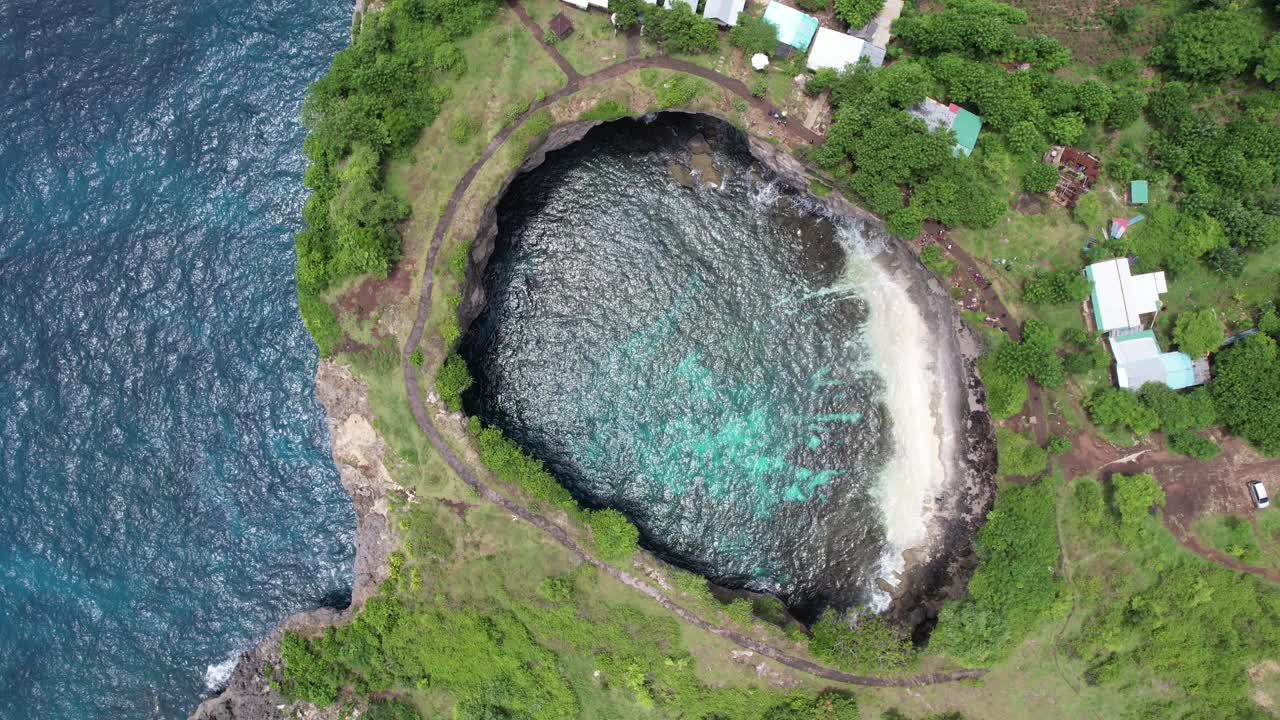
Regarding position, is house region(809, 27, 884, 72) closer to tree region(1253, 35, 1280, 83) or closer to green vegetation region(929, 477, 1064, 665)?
tree region(1253, 35, 1280, 83)

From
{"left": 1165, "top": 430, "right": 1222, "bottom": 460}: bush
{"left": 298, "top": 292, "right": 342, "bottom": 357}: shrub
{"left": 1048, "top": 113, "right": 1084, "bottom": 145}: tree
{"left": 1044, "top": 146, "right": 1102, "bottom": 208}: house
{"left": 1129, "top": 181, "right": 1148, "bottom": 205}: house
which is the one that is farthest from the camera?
{"left": 298, "top": 292, "right": 342, "bottom": 357}: shrub

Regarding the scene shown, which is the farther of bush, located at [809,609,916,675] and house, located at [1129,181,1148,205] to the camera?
house, located at [1129,181,1148,205]

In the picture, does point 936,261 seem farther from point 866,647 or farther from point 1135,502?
point 866,647

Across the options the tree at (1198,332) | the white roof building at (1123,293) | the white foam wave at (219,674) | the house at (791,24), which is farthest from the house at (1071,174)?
the white foam wave at (219,674)

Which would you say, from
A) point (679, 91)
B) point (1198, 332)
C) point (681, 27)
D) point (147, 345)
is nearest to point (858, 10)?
point (681, 27)

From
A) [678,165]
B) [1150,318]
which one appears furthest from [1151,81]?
[678,165]

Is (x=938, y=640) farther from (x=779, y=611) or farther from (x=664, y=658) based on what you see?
(x=664, y=658)

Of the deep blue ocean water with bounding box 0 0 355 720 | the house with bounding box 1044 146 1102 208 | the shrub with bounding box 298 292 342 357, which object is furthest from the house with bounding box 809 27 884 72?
the shrub with bounding box 298 292 342 357
